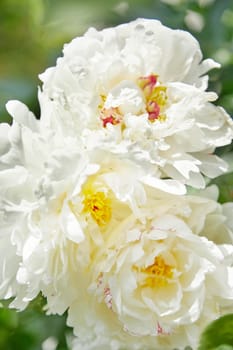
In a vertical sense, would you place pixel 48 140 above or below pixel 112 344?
above

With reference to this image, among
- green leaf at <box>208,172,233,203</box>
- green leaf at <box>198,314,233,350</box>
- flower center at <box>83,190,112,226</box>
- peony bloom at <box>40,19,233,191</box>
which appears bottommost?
green leaf at <box>198,314,233,350</box>

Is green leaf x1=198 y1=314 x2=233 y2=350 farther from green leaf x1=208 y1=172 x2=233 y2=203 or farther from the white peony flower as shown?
green leaf x1=208 y1=172 x2=233 y2=203

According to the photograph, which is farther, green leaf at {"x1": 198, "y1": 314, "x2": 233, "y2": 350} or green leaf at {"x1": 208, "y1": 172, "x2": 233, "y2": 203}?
green leaf at {"x1": 208, "y1": 172, "x2": 233, "y2": 203}

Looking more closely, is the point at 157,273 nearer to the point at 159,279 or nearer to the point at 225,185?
the point at 159,279

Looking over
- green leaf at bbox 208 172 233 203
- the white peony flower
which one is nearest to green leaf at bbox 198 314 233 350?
the white peony flower

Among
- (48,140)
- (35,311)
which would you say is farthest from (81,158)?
(35,311)

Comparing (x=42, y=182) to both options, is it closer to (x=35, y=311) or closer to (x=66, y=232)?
(x=66, y=232)

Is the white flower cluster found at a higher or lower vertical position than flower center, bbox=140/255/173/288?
higher
